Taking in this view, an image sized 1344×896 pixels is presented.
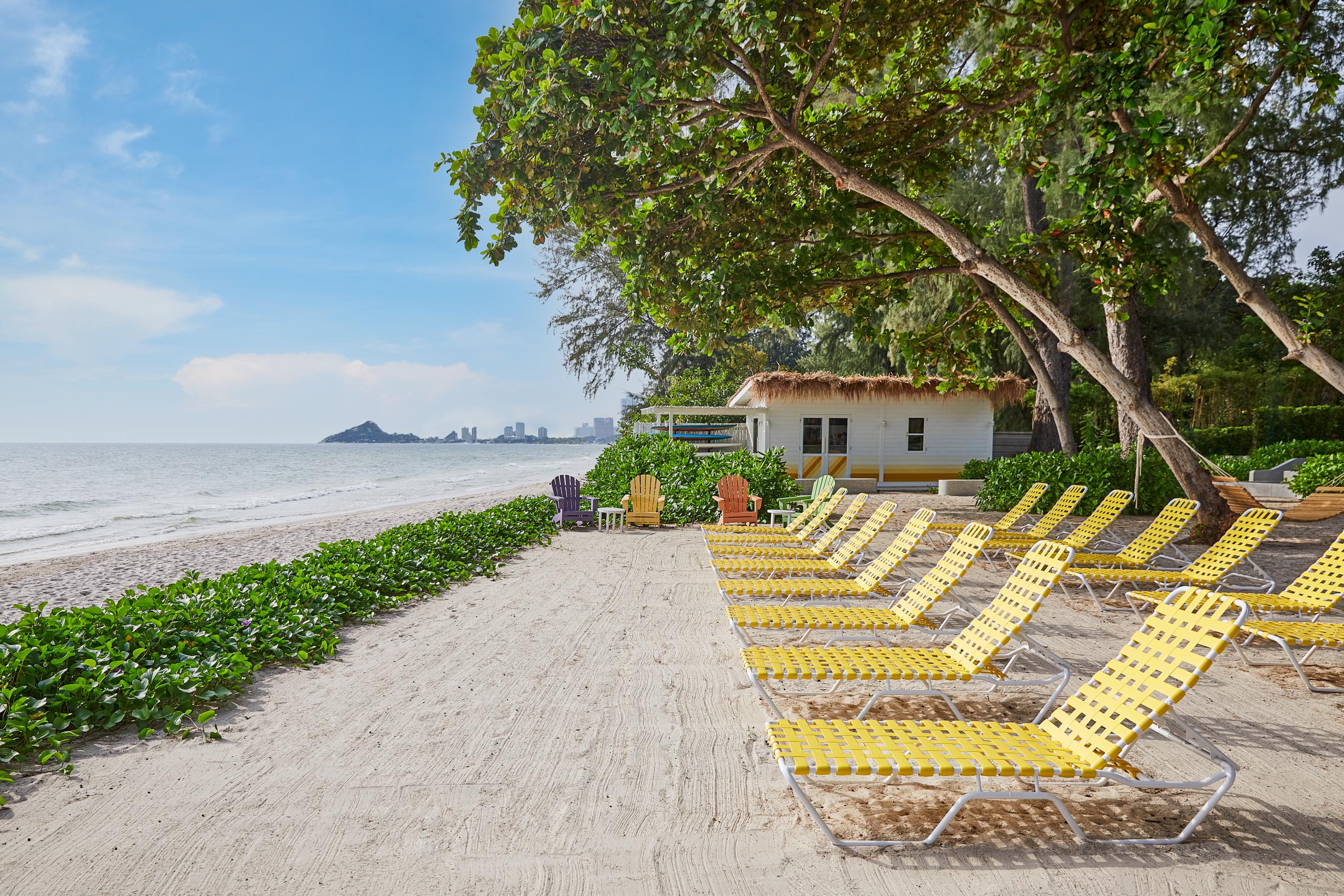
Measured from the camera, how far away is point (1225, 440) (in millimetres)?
21406

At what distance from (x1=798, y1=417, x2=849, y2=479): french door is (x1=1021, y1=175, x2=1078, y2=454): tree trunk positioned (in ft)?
17.6

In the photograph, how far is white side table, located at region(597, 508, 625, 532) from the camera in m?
12.0

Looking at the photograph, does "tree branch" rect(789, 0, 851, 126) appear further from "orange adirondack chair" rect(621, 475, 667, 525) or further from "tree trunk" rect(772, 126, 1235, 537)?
"orange adirondack chair" rect(621, 475, 667, 525)

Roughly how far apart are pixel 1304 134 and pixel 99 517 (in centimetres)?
3476

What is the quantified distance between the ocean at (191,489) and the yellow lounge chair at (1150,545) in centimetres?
1846

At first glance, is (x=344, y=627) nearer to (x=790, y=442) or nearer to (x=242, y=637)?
(x=242, y=637)

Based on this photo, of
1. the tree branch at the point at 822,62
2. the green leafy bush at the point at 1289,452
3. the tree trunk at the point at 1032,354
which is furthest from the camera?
the green leafy bush at the point at 1289,452

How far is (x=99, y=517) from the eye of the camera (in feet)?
73.5

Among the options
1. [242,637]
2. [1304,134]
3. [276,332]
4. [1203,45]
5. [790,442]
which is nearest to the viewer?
[242,637]

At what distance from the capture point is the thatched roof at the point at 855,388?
19094mm

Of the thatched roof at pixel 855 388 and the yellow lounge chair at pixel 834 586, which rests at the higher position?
the thatched roof at pixel 855 388

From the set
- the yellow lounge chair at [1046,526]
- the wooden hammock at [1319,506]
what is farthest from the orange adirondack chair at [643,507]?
the wooden hammock at [1319,506]

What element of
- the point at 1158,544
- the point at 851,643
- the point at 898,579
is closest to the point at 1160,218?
the point at 1158,544

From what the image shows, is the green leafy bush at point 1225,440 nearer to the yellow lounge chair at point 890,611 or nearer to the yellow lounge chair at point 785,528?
the yellow lounge chair at point 785,528
